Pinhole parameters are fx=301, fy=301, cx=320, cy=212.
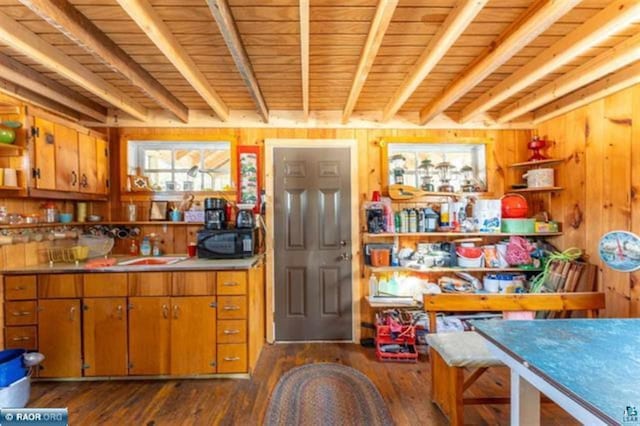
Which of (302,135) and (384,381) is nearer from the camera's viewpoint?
(384,381)

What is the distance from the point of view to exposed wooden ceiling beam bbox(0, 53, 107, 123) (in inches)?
82.5

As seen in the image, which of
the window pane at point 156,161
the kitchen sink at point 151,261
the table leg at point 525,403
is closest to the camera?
the table leg at point 525,403

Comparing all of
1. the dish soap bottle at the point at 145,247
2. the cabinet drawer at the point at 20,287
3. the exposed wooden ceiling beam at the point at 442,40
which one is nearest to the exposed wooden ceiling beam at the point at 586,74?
the exposed wooden ceiling beam at the point at 442,40

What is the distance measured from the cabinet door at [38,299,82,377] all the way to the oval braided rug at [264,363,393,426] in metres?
1.65

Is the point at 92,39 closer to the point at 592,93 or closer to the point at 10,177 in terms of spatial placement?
the point at 10,177

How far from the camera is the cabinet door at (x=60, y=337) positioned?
2.40 metres

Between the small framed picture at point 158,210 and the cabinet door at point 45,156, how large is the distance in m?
0.82

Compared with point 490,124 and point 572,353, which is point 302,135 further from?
point 572,353

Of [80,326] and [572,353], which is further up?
[572,353]

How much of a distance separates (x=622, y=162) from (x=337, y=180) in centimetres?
235

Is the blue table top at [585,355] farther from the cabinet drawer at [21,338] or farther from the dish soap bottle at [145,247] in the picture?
the cabinet drawer at [21,338]

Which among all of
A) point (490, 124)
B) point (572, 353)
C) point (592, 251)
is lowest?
point (572, 353)

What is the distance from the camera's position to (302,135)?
3.23 meters

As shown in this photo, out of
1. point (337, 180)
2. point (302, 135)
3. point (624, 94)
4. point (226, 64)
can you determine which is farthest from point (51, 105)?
point (624, 94)
